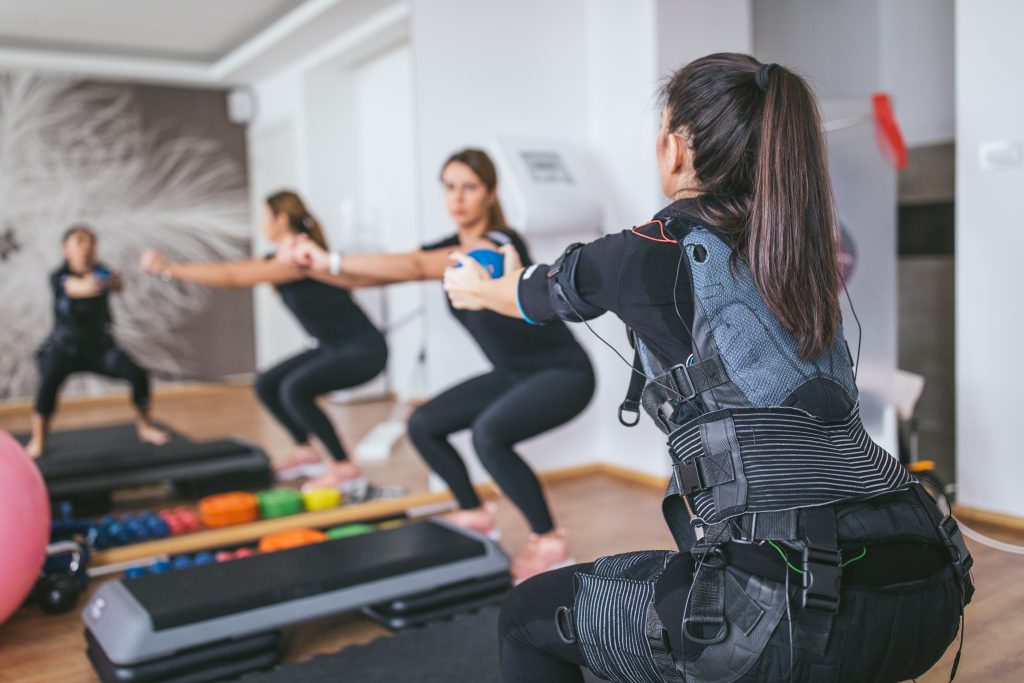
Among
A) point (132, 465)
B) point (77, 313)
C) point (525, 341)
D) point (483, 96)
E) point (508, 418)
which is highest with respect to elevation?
point (483, 96)

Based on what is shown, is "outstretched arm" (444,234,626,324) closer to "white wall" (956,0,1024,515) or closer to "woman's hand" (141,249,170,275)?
"woman's hand" (141,249,170,275)

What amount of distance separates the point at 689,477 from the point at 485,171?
174 centimetres

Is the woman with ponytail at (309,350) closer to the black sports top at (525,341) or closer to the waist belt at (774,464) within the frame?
the black sports top at (525,341)

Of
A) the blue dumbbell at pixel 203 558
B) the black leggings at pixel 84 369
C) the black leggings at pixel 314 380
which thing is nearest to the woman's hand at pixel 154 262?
the black leggings at pixel 84 369

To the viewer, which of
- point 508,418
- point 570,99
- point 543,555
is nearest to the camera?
point 508,418

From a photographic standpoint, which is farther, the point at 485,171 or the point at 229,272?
the point at 229,272

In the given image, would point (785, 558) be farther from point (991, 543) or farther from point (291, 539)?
point (991, 543)

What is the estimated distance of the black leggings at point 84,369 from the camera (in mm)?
3088

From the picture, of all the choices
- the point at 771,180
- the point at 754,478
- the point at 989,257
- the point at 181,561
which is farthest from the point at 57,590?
the point at 989,257

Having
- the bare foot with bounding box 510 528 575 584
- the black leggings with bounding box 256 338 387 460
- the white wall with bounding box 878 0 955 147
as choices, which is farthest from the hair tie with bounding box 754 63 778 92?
the white wall with bounding box 878 0 955 147

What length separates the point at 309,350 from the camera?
3.56 metres

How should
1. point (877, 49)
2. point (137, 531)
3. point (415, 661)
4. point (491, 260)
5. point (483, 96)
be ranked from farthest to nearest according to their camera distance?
1. point (877, 49)
2. point (483, 96)
3. point (137, 531)
4. point (415, 661)
5. point (491, 260)

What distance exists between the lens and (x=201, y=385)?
134 inches

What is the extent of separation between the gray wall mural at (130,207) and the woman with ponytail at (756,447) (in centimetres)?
227
